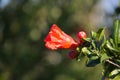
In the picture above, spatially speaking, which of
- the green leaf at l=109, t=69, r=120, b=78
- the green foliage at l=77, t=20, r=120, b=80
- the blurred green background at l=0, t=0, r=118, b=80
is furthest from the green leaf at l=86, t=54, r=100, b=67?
the blurred green background at l=0, t=0, r=118, b=80

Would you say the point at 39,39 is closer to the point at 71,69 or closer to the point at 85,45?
the point at 71,69

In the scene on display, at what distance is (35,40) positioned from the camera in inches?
479

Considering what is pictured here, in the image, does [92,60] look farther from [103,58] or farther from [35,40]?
[35,40]

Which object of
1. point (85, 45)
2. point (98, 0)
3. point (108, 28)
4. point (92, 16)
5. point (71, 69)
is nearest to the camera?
point (85, 45)

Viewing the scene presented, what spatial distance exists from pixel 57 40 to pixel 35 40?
363 inches

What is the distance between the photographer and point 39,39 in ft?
40.4

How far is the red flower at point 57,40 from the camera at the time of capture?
2.91 meters

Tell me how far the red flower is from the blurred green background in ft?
25.8

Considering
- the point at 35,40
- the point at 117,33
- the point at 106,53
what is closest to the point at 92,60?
the point at 106,53

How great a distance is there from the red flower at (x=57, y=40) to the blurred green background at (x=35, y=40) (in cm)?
787

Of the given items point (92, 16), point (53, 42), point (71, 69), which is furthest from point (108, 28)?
point (53, 42)

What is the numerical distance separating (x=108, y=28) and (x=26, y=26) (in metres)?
2.20

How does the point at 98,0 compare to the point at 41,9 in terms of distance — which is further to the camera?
the point at 98,0

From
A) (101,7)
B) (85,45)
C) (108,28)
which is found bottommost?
(85,45)
